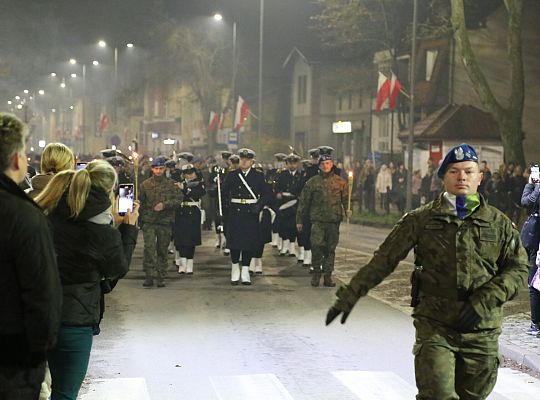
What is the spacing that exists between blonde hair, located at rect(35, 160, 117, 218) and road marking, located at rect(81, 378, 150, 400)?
8.32ft

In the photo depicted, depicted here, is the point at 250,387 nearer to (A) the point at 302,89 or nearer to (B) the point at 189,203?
(B) the point at 189,203

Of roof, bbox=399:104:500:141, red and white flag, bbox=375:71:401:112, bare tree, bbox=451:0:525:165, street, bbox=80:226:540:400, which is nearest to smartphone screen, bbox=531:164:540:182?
street, bbox=80:226:540:400

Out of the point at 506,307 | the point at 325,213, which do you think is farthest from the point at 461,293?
the point at 325,213

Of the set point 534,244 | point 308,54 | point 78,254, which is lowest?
point 534,244

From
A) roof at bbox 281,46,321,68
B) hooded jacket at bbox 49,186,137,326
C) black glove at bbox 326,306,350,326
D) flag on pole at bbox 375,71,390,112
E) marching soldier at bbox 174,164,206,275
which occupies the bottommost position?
marching soldier at bbox 174,164,206,275

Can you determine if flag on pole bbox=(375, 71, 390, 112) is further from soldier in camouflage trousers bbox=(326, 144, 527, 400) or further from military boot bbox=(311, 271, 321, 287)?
soldier in camouflage trousers bbox=(326, 144, 527, 400)

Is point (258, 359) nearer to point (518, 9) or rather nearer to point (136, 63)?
point (518, 9)

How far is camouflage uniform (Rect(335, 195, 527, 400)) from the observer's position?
5.09m

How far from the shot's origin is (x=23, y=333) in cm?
395

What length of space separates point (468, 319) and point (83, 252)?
215 cm

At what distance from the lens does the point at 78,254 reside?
215 inches

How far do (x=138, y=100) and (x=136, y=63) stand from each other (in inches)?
869

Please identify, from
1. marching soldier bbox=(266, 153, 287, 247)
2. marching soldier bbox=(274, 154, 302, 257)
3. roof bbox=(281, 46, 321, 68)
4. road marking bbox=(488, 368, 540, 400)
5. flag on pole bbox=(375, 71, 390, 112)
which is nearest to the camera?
road marking bbox=(488, 368, 540, 400)

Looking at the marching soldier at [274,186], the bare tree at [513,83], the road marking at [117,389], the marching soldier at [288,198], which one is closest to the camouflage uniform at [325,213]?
the marching soldier at [288,198]
